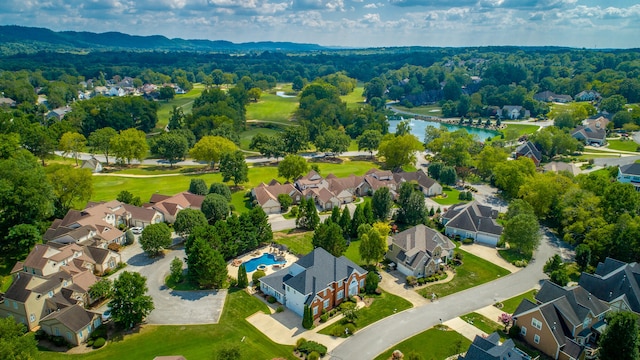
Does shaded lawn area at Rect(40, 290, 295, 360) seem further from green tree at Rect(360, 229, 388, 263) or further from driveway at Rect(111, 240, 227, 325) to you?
green tree at Rect(360, 229, 388, 263)

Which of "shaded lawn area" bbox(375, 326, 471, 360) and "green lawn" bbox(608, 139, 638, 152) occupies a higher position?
"green lawn" bbox(608, 139, 638, 152)

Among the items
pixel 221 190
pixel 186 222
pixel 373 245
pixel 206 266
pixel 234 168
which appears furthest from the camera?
pixel 234 168

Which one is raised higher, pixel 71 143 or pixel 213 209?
pixel 71 143

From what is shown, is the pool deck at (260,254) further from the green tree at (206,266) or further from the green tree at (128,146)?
the green tree at (128,146)

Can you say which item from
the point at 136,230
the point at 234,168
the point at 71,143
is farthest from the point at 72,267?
the point at 71,143

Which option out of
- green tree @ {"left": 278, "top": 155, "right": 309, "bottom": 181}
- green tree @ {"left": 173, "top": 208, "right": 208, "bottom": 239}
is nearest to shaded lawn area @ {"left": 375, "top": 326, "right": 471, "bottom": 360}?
green tree @ {"left": 173, "top": 208, "right": 208, "bottom": 239}

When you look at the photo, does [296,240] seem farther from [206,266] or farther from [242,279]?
[206,266]
